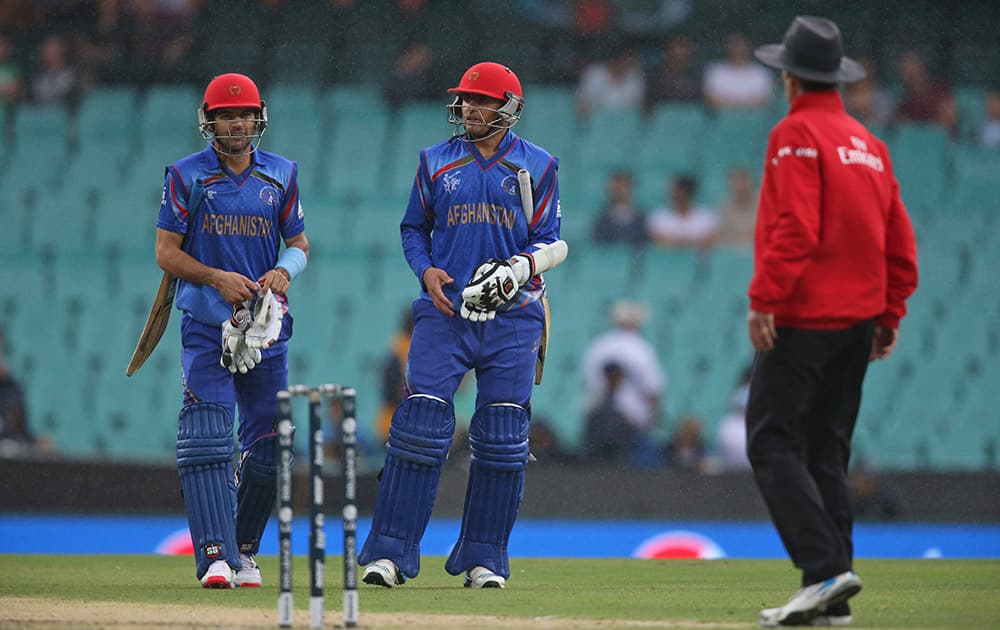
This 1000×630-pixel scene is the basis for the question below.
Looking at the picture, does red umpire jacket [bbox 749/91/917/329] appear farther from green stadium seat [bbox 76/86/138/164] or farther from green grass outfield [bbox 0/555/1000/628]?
green stadium seat [bbox 76/86/138/164]

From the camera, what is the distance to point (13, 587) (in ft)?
20.5

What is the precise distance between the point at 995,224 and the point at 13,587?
35.2ft

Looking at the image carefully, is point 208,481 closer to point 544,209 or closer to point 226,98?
point 226,98

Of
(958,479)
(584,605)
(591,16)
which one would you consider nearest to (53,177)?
(591,16)

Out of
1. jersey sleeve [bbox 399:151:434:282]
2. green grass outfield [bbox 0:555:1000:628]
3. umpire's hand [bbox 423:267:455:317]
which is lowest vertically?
green grass outfield [bbox 0:555:1000:628]

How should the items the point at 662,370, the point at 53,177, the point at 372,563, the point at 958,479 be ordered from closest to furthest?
1. the point at 372,563
2. the point at 958,479
3. the point at 662,370
4. the point at 53,177

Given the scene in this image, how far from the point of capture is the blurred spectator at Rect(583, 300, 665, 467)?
1211 centimetres

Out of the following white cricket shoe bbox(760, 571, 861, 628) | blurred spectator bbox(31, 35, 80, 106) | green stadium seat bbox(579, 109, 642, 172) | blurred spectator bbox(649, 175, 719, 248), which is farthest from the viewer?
blurred spectator bbox(31, 35, 80, 106)

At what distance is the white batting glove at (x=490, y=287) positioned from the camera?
5834 millimetres

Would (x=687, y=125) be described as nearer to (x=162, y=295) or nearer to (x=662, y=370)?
(x=662, y=370)

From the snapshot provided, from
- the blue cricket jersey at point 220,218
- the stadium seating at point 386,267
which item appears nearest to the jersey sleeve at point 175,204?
the blue cricket jersey at point 220,218

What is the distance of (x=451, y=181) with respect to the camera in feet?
19.9

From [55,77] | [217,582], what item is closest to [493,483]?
[217,582]

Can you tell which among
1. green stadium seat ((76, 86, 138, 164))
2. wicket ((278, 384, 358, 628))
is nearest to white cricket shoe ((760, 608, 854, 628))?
wicket ((278, 384, 358, 628))
